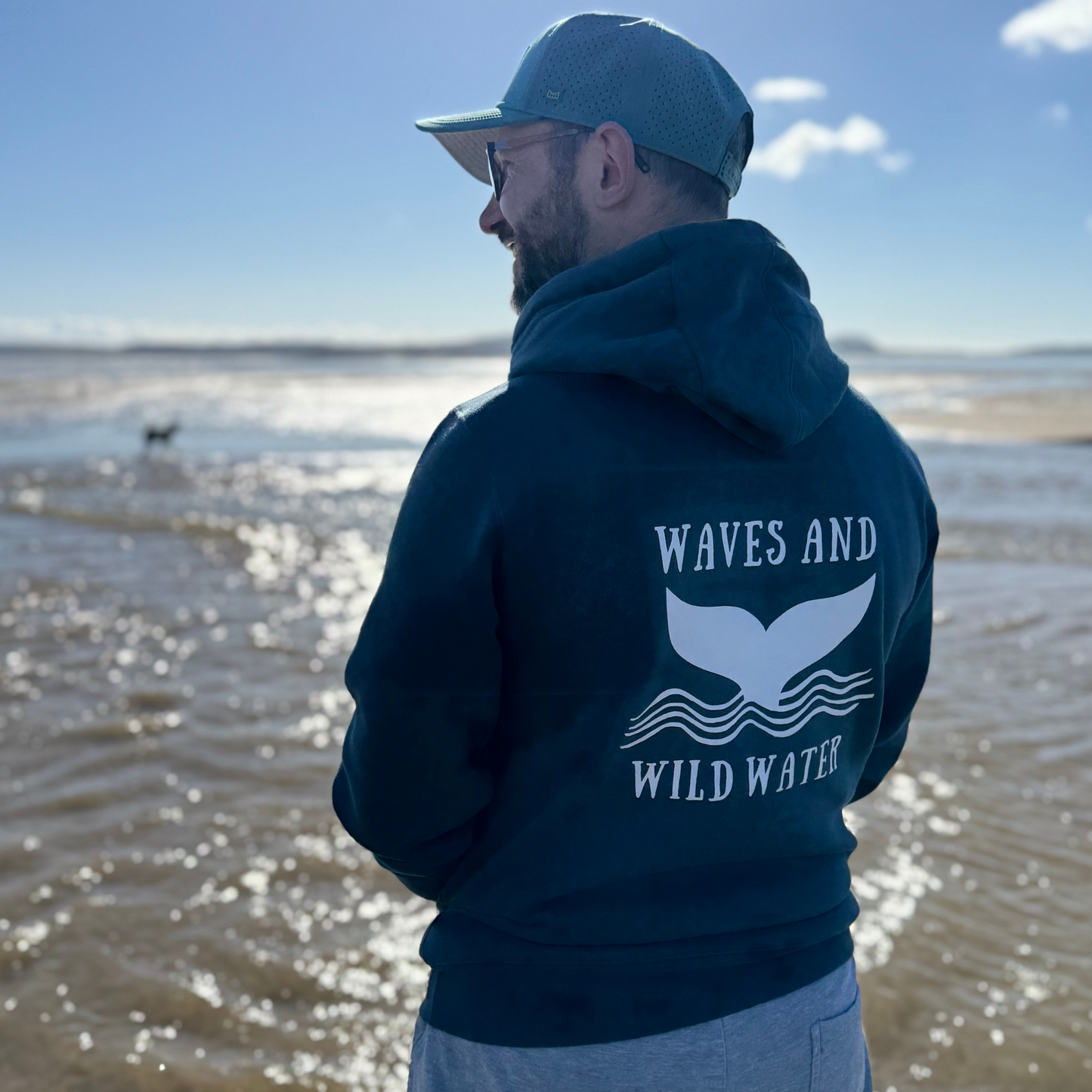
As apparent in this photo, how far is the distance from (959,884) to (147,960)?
2817 millimetres

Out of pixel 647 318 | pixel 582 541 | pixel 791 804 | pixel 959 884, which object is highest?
pixel 647 318

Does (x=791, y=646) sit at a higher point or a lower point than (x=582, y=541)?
lower

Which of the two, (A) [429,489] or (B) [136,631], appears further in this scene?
(B) [136,631]

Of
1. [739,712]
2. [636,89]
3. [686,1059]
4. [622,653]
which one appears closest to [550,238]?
[636,89]

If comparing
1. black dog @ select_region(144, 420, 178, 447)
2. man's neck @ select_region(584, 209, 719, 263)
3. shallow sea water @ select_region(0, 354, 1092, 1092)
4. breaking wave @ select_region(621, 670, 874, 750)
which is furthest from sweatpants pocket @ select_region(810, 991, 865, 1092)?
black dog @ select_region(144, 420, 178, 447)

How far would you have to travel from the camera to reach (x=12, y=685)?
204 inches

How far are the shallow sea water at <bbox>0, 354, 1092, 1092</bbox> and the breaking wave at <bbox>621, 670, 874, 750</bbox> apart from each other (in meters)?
1.96

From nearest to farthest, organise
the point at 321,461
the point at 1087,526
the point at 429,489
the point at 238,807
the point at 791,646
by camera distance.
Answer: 1. the point at 429,489
2. the point at 791,646
3. the point at 238,807
4. the point at 1087,526
5. the point at 321,461

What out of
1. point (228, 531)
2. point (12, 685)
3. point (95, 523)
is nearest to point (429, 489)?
point (12, 685)

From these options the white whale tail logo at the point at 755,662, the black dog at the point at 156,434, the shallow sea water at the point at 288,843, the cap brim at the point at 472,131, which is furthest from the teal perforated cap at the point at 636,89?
the black dog at the point at 156,434

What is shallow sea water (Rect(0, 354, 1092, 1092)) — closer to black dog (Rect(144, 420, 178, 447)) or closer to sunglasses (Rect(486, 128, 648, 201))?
sunglasses (Rect(486, 128, 648, 201))

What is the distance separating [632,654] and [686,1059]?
0.50m

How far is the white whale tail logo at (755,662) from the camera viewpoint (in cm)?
120

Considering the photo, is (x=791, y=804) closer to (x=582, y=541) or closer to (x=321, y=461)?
(x=582, y=541)
